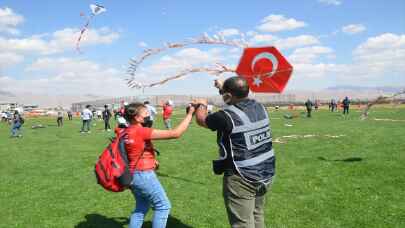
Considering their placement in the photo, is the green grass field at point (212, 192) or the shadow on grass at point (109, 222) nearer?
the shadow on grass at point (109, 222)

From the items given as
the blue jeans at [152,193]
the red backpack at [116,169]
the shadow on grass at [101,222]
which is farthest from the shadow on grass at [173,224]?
the red backpack at [116,169]

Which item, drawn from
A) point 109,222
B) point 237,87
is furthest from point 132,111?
point 109,222

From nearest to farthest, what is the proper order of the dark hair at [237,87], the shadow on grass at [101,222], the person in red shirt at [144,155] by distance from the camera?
the dark hair at [237,87]
the person in red shirt at [144,155]
the shadow on grass at [101,222]

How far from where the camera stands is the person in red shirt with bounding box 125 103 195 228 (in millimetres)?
4773

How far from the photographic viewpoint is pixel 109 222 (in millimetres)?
7059

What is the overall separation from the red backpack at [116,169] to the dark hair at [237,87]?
4.91 ft

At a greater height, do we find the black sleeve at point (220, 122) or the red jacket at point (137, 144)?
the black sleeve at point (220, 122)

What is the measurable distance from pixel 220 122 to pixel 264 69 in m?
1.04

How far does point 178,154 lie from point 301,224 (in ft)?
27.4

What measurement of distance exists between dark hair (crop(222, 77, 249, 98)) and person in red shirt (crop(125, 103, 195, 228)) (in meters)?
0.62

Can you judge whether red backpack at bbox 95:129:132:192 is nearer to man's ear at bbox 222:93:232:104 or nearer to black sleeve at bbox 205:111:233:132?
black sleeve at bbox 205:111:233:132

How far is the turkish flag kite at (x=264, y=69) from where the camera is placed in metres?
4.66

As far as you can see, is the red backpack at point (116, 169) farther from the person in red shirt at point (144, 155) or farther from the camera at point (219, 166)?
the camera at point (219, 166)

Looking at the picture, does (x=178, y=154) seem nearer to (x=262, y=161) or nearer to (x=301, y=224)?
(x=301, y=224)
